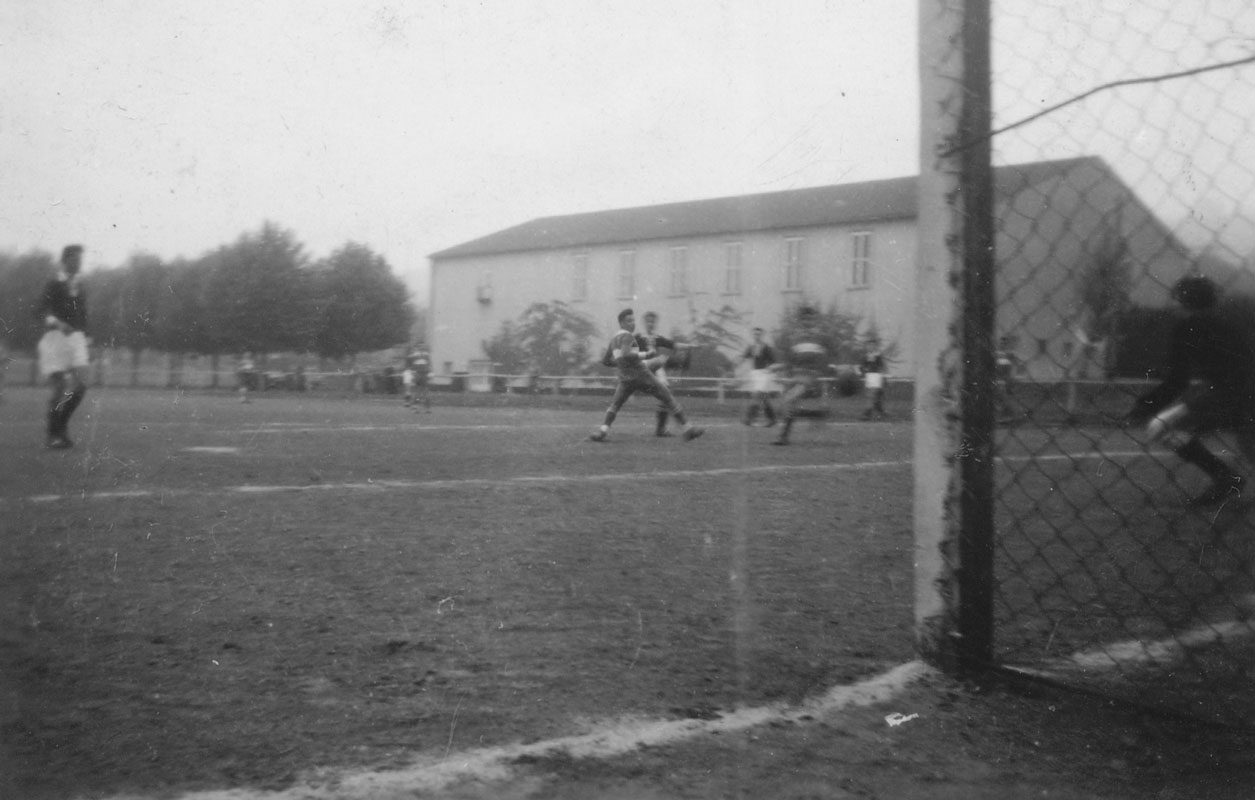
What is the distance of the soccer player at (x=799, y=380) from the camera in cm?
1175

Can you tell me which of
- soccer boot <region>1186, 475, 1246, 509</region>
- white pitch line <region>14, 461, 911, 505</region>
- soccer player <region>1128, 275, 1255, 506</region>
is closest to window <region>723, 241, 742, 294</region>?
white pitch line <region>14, 461, 911, 505</region>

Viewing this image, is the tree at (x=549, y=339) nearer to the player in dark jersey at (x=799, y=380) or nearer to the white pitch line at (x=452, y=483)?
the player in dark jersey at (x=799, y=380)

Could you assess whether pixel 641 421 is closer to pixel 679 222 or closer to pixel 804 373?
pixel 804 373

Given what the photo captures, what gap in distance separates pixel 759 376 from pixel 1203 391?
11094mm

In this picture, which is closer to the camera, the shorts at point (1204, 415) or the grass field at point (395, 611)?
the grass field at point (395, 611)

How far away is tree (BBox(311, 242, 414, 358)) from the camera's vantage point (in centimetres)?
847

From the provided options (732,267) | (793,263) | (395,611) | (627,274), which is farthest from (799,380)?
(732,267)

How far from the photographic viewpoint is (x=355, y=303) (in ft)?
33.2

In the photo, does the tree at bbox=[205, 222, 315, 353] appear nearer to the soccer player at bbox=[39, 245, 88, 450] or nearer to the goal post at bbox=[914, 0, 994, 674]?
the soccer player at bbox=[39, 245, 88, 450]

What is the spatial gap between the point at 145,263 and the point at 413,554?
2.26 m

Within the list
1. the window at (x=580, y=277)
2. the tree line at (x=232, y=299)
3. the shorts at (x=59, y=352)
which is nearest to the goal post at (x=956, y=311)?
the tree line at (x=232, y=299)

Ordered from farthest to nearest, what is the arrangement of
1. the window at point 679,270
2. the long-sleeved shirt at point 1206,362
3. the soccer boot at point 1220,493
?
the window at point 679,270
the soccer boot at point 1220,493
the long-sleeved shirt at point 1206,362

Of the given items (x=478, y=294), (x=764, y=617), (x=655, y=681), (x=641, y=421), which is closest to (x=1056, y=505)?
(x=764, y=617)

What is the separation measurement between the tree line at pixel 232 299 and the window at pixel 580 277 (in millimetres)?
15444
